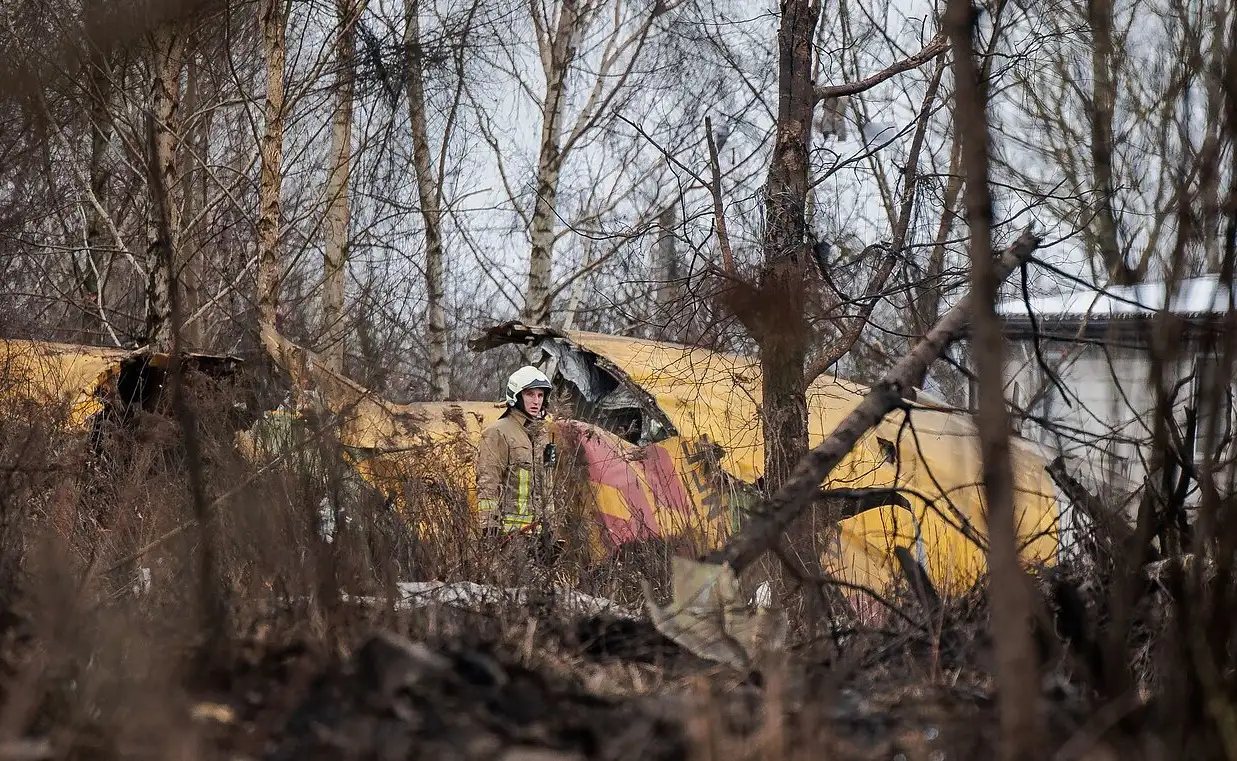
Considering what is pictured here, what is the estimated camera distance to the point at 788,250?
6.21m

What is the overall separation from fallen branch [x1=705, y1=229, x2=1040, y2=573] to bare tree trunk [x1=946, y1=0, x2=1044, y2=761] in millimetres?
1145

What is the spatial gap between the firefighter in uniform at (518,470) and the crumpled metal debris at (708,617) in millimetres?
2953

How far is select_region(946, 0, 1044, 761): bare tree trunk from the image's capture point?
1.52 meters

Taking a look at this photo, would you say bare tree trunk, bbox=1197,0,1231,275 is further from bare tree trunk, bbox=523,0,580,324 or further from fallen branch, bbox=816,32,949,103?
bare tree trunk, bbox=523,0,580,324

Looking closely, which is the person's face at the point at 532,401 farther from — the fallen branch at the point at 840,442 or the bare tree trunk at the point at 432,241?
the bare tree trunk at the point at 432,241

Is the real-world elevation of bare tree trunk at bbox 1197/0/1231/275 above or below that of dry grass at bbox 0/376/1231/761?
above

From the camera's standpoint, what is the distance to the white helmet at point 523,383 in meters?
7.52

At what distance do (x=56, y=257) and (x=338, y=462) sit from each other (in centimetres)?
1665

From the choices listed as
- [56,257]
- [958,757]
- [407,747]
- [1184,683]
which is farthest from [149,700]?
[56,257]

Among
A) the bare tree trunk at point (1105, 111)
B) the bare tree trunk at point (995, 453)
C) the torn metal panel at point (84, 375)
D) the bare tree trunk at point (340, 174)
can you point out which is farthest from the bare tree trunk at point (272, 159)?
the bare tree trunk at point (995, 453)

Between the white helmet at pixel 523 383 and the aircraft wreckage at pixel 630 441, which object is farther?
the white helmet at pixel 523 383

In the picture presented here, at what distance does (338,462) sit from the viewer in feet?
15.4

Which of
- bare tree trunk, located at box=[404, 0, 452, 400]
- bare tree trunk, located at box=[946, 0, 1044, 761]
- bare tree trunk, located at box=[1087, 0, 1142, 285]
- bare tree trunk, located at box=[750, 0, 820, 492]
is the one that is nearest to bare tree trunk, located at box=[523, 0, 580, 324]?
bare tree trunk, located at box=[404, 0, 452, 400]

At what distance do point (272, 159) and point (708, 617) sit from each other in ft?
28.1
